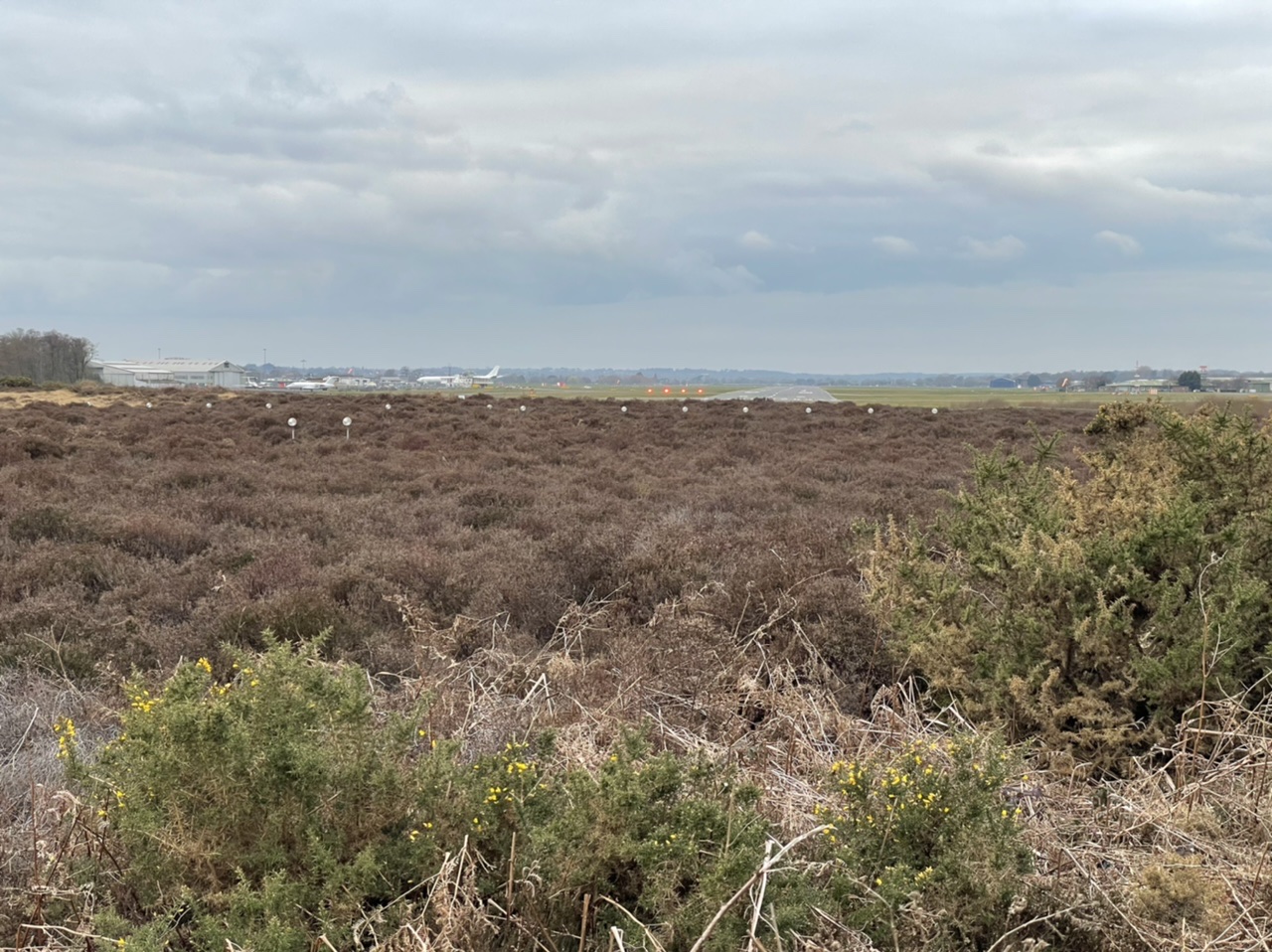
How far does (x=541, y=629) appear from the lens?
6059 millimetres

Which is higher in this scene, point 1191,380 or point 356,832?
point 1191,380

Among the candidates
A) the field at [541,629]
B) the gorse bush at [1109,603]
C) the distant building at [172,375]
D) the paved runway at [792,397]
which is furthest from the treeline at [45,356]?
the gorse bush at [1109,603]

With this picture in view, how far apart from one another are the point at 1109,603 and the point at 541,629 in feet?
11.2

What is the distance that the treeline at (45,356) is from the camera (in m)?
63.9

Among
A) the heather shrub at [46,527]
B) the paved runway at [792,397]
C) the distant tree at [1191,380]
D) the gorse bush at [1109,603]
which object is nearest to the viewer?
the gorse bush at [1109,603]

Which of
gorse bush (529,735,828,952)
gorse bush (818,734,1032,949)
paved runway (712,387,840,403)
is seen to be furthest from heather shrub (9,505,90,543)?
paved runway (712,387,840,403)

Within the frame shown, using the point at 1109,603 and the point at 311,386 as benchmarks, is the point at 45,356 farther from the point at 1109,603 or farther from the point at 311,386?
the point at 1109,603

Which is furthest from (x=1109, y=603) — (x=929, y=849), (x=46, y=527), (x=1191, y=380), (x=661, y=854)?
(x=1191, y=380)

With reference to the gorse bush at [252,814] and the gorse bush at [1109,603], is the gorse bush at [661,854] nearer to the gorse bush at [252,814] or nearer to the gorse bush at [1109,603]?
the gorse bush at [252,814]

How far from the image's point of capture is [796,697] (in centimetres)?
400

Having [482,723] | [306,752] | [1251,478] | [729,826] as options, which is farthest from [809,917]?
[1251,478]

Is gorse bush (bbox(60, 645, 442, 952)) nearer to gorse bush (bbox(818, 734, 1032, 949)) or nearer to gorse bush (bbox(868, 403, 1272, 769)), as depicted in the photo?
gorse bush (bbox(818, 734, 1032, 949))

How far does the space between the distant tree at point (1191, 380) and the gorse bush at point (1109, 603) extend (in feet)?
221

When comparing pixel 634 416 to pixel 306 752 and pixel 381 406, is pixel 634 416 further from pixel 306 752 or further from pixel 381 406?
pixel 306 752
